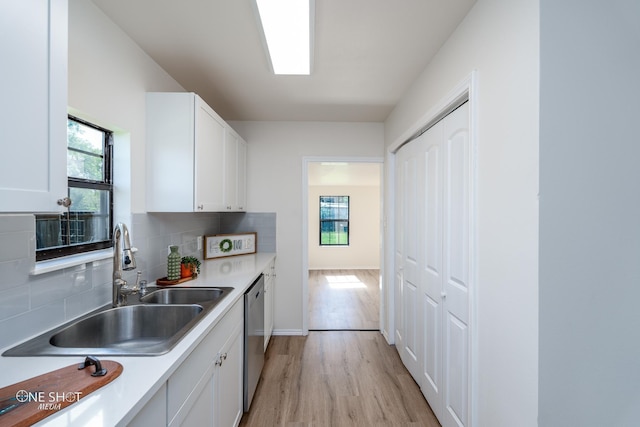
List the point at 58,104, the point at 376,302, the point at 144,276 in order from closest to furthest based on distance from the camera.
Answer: the point at 58,104, the point at 144,276, the point at 376,302

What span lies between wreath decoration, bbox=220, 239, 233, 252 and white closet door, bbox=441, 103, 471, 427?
2217 mm

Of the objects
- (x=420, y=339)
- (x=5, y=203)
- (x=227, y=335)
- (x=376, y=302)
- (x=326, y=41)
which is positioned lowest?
(x=376, y=302)

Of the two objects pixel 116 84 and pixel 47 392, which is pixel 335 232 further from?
pixel 47 392

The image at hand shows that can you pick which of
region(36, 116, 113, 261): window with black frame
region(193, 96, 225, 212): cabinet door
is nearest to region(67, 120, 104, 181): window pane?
region(36, 116, 113, 261): window with black frame

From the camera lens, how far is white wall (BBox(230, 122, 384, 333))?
11.1ft

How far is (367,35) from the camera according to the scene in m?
1.72

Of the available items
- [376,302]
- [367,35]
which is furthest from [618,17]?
[376,302]

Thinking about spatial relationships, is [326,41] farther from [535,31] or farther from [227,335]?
[227,335]

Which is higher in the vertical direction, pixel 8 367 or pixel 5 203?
pixel 5 203

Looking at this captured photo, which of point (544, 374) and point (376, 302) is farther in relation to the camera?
point (376, 302)

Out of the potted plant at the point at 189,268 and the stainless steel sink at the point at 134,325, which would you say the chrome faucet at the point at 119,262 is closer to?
the stainless steel sink at the point at 134,325

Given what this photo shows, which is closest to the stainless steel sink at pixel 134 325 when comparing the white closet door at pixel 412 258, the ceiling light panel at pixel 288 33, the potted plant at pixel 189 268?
the potted plant at pixel 189 268

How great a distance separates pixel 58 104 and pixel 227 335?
1279 millimetres

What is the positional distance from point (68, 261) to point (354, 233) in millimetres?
6620
